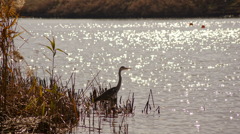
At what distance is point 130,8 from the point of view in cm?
17000

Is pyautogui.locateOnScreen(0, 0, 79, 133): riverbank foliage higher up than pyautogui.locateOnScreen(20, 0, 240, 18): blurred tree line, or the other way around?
pyautogui.locateOnScreen(20, 0, 240, 18): blurred tree line

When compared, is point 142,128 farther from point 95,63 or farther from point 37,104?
point 95,63

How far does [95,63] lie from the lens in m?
47.8

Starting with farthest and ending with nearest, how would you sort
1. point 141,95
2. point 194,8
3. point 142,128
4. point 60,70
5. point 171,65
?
1. point 194,8
2. point 171,65
3. point 60,70
4. point 141,95
5. point 142,128

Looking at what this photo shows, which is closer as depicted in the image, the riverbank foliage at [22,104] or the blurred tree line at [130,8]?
the riverbank foliage at [22,104]

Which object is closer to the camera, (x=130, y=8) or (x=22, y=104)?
(x=22, y=104)

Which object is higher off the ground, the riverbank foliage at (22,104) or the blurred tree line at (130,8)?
the blurred tree line at (130,8)

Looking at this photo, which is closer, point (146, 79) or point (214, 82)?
point (214, 82)

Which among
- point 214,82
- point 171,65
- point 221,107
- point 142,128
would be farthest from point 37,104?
point 171,65

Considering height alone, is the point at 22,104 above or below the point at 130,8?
below

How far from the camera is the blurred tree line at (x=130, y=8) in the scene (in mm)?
165625

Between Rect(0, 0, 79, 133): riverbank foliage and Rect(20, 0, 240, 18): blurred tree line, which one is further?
Rect(20, 0, 240, 18): blurred tree line

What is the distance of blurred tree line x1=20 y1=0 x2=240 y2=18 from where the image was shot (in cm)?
16562

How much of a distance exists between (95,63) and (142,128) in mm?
29377
